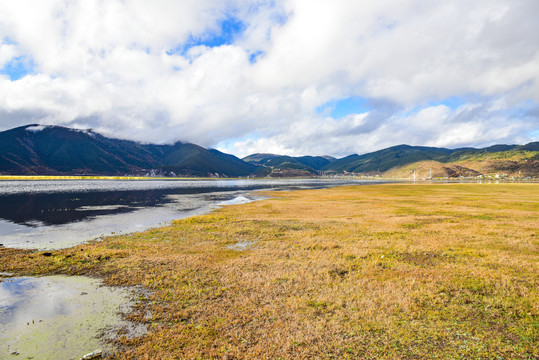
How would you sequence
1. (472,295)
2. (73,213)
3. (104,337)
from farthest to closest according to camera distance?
(73,213) → (472,295) → (104,337)

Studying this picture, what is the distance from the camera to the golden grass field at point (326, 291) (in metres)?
10.2

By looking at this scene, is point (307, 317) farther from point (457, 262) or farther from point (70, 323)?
point (457, 262)

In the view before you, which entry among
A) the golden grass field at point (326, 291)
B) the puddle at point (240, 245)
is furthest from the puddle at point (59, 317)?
the puddle at point (240, 245)

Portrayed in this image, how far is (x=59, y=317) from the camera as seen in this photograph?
13.1 metres

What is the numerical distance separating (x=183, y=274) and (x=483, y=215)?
151 ft

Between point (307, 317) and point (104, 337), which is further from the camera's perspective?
point (307, 317)

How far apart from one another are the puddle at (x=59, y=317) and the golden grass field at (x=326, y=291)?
1.15 meters

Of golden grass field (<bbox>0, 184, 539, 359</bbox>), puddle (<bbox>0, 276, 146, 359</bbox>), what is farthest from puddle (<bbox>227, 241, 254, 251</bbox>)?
puddle (<bbox>0, 276, 146, 359</bbox>)

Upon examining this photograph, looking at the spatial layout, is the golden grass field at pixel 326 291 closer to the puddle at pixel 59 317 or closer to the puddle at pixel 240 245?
the puddle at pixel 240 245

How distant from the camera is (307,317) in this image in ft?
40.2

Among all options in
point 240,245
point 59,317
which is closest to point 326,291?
point 240,245

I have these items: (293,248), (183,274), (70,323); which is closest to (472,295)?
(293,248)

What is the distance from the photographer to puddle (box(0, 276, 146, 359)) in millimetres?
10695

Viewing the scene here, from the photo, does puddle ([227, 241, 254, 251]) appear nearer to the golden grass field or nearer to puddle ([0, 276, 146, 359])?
the golden grass field
